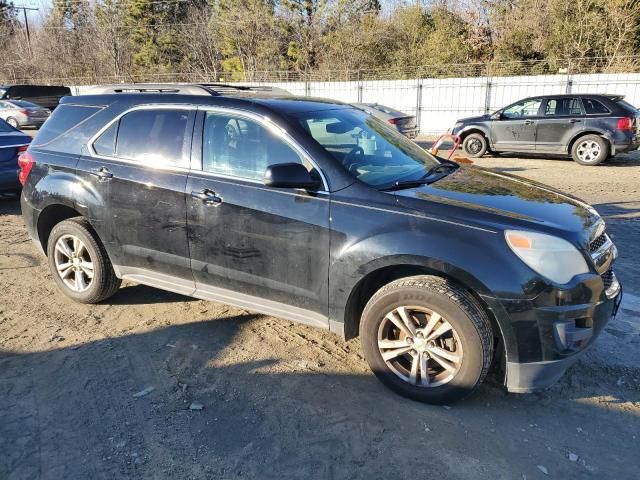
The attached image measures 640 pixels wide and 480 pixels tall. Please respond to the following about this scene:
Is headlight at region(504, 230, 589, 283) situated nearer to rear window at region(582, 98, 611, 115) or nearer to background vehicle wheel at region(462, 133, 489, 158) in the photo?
rear window at region(582, 98, 611, 115)

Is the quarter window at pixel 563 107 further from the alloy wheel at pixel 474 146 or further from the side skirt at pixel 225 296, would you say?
the side skirt at pixel 225 296

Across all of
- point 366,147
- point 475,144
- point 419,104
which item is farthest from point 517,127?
point 366,147

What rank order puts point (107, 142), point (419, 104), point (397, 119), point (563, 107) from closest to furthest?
point (107, 142) → point (563, 107) → point (397, 119) → point (419, 104)

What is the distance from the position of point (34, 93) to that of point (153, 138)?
26355 mm

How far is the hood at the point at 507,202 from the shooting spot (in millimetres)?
2990

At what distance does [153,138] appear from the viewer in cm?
402

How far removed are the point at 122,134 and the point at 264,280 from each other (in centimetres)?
182

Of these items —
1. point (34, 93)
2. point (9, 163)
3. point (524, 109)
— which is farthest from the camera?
point (34, 93)

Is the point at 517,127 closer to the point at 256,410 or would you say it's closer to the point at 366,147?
the point at 366,147

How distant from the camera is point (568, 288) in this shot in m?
2.81

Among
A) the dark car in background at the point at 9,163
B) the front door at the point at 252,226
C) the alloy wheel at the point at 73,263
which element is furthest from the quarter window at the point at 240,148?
the dark car in background at the point at 9,163

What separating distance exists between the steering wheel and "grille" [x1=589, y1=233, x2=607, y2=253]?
154 centimetres

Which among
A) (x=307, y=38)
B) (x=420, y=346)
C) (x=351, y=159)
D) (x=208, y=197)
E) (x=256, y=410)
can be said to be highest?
(x=307, y=38)

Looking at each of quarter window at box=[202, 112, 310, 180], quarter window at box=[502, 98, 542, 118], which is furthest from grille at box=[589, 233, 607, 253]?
quarter window at box=[502, 98, 542, 118]
